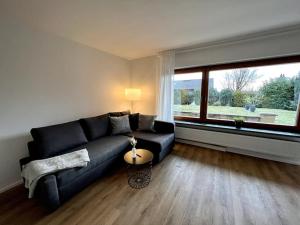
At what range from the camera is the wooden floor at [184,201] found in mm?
1462

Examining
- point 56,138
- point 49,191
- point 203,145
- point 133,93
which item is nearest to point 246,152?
point 203,145

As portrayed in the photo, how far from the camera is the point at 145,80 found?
397cm

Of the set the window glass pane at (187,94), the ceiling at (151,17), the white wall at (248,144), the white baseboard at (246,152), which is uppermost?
the ceiling at (151,17)

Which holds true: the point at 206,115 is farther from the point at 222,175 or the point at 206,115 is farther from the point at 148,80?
the point at 148,80

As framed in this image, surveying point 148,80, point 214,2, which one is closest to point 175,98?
point 148,80

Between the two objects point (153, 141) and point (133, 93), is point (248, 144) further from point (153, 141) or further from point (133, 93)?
point (133, 93)

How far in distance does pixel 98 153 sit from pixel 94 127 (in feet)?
2.46

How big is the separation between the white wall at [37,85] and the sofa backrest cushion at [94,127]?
13.8 inches

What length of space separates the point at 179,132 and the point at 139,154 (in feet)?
5.44

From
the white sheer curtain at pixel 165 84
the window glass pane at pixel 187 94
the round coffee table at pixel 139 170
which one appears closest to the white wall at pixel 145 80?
the white sheer curtain at pixel 165 84

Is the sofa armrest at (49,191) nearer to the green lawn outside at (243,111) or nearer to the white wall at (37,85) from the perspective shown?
the white wall at (37,85)

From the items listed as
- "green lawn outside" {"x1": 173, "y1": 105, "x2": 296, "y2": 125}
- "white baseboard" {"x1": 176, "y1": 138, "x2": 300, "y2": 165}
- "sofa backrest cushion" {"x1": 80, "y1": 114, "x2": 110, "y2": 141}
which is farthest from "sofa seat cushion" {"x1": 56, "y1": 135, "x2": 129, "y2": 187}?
"green lawn outside" {"x1": 173, "y1": 105, "x2": 296, "y2": 125}

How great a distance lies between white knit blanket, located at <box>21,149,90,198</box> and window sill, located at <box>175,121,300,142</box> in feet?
7.86

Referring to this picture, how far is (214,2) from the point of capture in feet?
5.23
